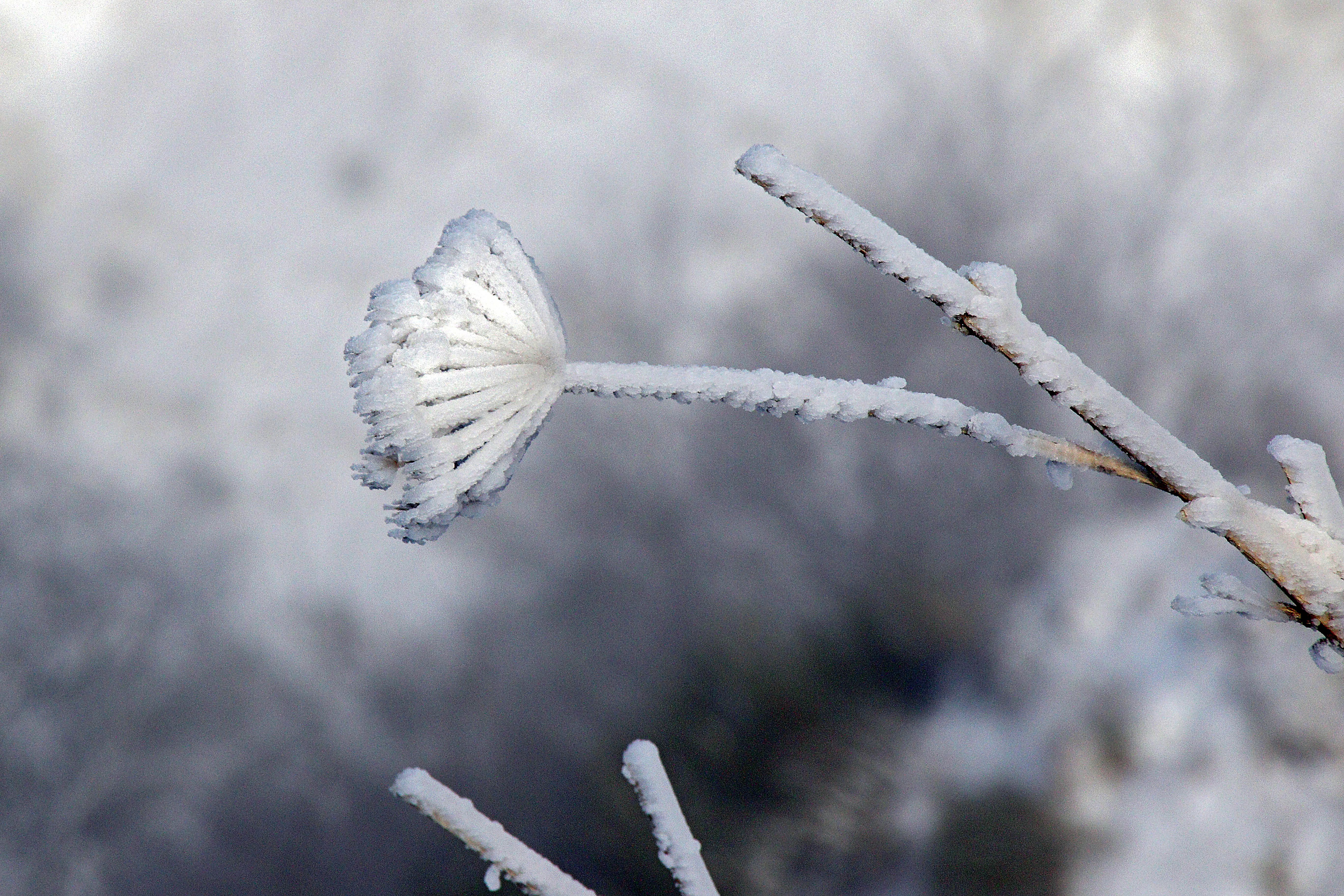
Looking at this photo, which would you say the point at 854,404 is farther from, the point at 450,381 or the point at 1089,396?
the point at 450,381

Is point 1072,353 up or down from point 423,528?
up

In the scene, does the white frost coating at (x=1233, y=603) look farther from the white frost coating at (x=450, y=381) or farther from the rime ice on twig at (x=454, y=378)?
the white frost coating at (x=450, y=381)

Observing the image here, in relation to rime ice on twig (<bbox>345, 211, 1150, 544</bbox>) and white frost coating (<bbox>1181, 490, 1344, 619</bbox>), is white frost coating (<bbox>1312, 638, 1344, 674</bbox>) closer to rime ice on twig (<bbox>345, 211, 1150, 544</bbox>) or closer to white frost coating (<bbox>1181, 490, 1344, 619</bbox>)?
white frost coating (<bbox>1181, 490, 1344, 619</bbox>)

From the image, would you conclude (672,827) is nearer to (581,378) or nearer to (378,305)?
(581,378)

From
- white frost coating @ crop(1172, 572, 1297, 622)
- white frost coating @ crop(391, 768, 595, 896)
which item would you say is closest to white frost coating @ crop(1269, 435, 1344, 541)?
white frost coating @ crop(1172, 572, 1297, 622)

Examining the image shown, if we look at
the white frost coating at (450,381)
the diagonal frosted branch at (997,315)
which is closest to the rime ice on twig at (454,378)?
the white frost coating at (450,381)

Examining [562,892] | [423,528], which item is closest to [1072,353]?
[423,528]
